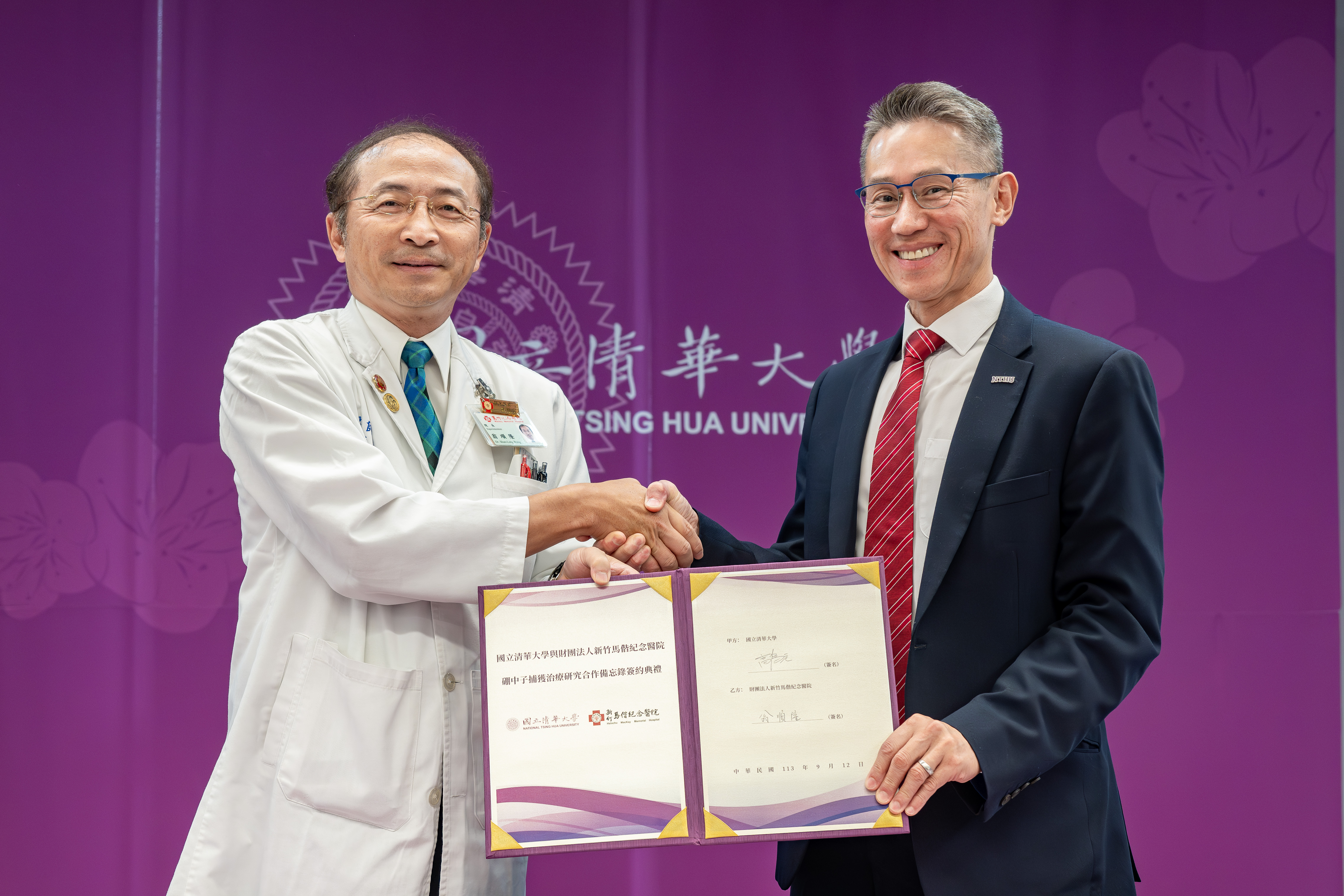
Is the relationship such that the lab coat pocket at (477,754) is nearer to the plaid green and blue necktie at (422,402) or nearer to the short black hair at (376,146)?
the plaid green and blue necktie at (422,402)

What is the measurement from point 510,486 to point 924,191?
3.12 feet

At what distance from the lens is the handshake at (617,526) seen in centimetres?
179

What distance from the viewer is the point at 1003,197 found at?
188cm

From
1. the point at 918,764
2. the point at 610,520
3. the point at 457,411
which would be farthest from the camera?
the point at 457,411

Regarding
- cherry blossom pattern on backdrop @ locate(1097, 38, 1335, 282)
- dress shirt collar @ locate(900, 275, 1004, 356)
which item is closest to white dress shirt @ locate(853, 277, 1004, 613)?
dress shirt collar @ locate(900, 275, 1004, 356)

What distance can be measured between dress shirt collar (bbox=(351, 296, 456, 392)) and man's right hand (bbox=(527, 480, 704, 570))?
1.29ft

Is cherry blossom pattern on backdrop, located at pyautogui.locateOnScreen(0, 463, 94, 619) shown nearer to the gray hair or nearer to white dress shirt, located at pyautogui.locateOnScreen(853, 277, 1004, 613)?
white dress shirt, located at pyautogui.locateOnScreen(853, 277, 1004, 613)

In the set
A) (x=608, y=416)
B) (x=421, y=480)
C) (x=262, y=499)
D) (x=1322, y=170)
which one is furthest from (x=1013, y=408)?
(x=1322, y=170)

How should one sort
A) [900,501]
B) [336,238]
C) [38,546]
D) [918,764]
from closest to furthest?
1. [918,764]
2. [900,501]
3. [336,238]
4. [38,546]

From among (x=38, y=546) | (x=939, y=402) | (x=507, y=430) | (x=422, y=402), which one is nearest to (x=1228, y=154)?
(x=939, y=402)

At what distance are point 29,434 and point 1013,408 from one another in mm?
2899

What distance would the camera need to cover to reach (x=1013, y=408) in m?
1.64

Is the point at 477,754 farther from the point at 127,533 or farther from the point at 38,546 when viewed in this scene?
the point at 38,546

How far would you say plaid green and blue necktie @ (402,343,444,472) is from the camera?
6.35 feet
